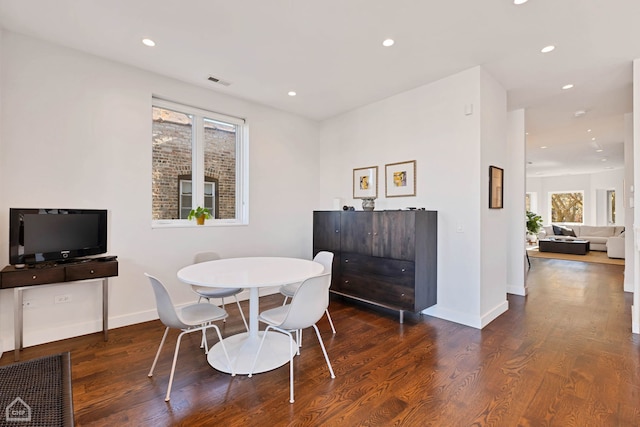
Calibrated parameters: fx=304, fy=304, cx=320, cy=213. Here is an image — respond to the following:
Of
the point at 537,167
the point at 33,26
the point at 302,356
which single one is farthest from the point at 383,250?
the point at 537,167

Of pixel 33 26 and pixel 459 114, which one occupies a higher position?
pixel 33 26

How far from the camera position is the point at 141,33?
8.96ft

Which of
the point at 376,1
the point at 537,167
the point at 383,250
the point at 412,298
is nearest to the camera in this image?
the point at 376,1

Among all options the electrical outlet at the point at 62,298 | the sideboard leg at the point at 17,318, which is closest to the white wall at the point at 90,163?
the electrical outlet at the point at 62,298

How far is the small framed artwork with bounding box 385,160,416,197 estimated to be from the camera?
3.92 metres

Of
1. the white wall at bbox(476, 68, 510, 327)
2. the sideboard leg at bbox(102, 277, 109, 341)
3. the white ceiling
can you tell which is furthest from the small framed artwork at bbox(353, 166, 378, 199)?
the sideboard leg at bbox(102, 277, 109, 341)

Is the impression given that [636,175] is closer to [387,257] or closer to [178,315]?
A: [387,257]

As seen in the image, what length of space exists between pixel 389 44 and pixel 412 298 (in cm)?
260

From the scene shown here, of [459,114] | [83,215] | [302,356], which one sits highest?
[459,114]

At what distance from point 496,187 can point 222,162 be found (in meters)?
3.57

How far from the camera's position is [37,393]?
204 cm

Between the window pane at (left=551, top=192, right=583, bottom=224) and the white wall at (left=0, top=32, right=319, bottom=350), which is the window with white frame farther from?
the white wall at (left=0, top=32, right=319, bottom=350)

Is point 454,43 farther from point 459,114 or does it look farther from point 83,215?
point 83,215

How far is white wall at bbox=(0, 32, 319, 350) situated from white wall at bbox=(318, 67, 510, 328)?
2190 millimetres
